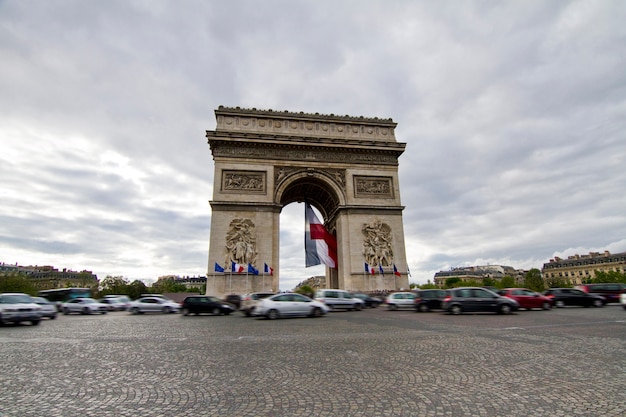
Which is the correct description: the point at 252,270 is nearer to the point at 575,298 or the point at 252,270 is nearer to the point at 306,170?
the point at 306,170

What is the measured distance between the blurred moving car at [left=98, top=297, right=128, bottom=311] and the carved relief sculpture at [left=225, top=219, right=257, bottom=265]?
26.9 ft

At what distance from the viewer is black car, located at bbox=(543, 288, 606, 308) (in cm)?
1975

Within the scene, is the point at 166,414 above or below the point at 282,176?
below

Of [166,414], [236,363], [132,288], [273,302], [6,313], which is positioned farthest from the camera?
[132,288]

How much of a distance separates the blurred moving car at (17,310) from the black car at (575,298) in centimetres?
2516

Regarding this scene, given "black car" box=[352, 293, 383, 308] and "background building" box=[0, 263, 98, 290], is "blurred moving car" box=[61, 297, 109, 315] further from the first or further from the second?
"background building" box=[0, 263, 98, 290]

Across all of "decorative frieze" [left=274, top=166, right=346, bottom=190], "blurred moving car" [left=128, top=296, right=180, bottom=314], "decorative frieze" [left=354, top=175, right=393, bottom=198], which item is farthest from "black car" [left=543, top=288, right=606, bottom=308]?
"blurred moving car" [left=128, top=296, right=180, bottom=314]

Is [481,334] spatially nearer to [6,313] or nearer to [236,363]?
[236,363]

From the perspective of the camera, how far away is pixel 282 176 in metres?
30.9

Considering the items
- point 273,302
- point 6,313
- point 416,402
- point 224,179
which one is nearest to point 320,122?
point 224,179

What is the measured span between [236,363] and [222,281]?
22.5 m

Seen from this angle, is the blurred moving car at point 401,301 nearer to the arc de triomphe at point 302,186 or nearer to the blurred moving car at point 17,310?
the arc de triomphe at point 302,186

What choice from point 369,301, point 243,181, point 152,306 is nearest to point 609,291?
point 369,301

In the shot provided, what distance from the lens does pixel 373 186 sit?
1268 inches
